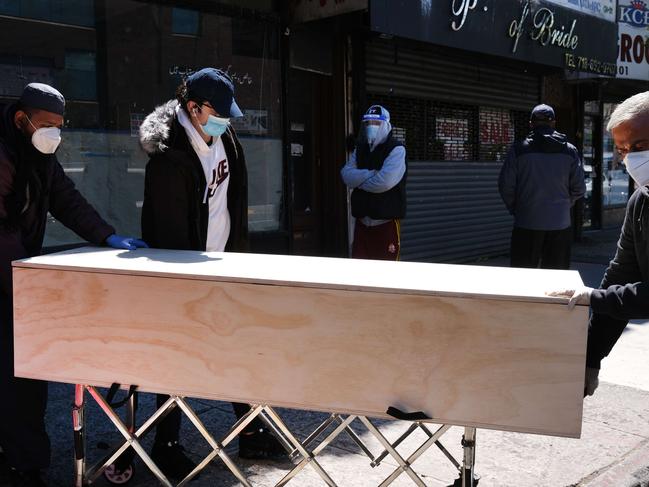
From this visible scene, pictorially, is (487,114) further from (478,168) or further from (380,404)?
(380,404)

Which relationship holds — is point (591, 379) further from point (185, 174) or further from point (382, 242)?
point (382, 242)

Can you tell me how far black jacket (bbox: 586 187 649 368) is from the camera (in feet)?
8.09

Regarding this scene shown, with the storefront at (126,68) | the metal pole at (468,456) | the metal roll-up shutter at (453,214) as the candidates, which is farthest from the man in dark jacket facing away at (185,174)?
the metal roll-up shutter at (453,214)

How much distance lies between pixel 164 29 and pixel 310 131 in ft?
7.58

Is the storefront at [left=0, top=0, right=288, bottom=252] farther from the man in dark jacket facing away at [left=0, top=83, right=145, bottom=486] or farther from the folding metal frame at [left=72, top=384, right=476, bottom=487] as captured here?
the folding metal frame at [left=72, top=384, right=476, bottom=487]

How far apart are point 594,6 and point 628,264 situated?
9.78 metres

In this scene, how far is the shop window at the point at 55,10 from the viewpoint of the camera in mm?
5387

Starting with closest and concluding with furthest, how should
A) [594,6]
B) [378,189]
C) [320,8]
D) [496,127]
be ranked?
[378,189] < [320,8] < [496,127] < [594,6]

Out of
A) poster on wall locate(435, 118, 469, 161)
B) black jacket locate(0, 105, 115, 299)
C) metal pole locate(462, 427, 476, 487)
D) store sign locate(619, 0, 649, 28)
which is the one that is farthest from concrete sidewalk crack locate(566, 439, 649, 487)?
store sign locate(619, 0, 649, 28)

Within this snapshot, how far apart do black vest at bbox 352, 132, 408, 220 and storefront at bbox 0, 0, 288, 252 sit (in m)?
1.96

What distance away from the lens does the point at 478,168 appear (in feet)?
34.9

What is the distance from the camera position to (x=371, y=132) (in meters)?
5.71

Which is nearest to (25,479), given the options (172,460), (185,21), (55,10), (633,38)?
(172,460)

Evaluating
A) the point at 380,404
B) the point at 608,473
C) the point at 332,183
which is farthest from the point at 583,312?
the point at 332,183
